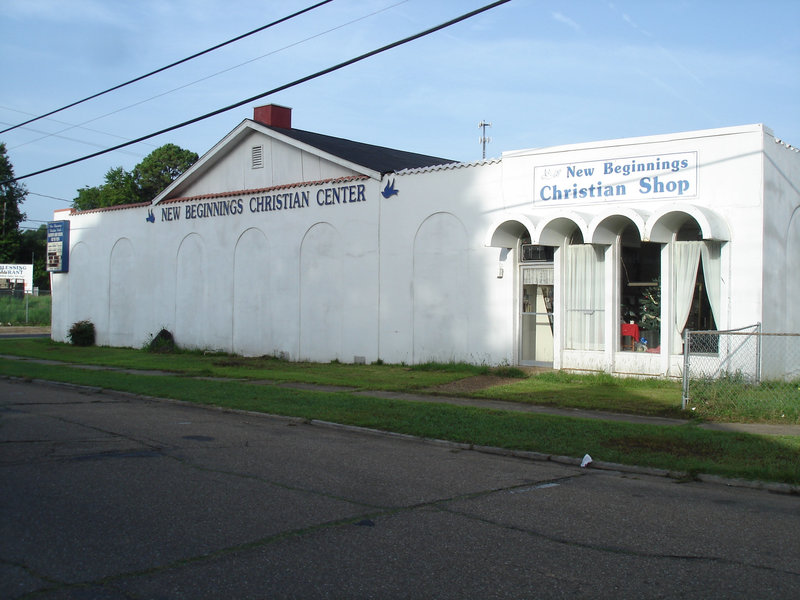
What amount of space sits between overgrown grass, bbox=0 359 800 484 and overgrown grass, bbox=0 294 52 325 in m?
39.2

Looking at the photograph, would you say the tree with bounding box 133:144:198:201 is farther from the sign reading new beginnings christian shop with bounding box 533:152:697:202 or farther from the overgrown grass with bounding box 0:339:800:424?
the sign reading new beginnings christian shop with bounding box 533:152:697:202

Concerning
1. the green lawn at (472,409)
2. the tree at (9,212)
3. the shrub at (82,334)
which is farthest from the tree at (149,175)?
the green lawn at (472,409)

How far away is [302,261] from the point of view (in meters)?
24.0

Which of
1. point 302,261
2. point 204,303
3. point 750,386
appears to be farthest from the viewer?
point 204,303

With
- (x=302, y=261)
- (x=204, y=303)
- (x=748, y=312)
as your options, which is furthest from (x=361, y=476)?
(x=204, y=303)

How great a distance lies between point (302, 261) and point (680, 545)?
740 inches

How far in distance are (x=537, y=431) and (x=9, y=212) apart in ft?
268

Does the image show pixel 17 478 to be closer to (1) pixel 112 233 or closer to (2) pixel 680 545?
(2) pixel 680 545

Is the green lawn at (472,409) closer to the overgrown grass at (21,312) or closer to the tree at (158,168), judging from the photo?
the overgrown grass at (21,312)

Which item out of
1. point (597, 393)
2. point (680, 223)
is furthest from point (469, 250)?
point (597, 393)

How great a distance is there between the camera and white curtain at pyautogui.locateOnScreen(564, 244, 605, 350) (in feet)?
59.6

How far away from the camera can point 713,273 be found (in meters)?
16.5

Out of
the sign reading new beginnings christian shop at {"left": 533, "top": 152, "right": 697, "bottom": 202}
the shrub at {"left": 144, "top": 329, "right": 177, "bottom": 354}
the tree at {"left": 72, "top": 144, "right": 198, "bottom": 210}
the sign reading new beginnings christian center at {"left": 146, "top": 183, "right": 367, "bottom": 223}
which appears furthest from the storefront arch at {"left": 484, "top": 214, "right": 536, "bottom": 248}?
the tree at {"left": 72, "top": 144, "right": 198, "bottom": 210}

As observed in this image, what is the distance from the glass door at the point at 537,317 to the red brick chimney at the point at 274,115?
12071 mm
